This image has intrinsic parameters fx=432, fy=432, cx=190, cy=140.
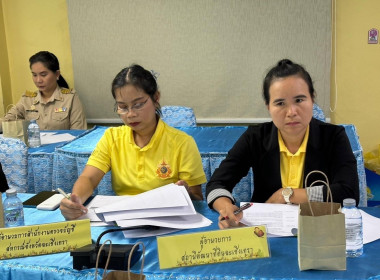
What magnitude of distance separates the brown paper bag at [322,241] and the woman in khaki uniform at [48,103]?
9.62ft

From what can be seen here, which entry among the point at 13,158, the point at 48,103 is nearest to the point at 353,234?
the point at 13,158

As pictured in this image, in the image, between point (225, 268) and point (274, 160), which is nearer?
point (225, 268)

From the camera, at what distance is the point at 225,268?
3.63 ft

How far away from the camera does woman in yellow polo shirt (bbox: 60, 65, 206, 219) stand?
1731mm

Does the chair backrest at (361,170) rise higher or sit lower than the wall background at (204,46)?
lower

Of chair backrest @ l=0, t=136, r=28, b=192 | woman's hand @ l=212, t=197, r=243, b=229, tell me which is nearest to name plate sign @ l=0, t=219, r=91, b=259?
woman's hand @ l=212, t=197, r=243, b=229

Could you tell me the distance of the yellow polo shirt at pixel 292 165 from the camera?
5.32 feet

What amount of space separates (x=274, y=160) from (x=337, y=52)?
247 cm

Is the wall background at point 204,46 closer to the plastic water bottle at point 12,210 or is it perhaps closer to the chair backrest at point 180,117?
the chair backrest at point 180,117

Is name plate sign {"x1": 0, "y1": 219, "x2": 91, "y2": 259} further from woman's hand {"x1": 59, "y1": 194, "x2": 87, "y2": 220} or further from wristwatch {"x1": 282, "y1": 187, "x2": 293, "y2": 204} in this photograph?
wristwatch {"x1": 282, "y1": 187, "x2": 293, "y2": 204}

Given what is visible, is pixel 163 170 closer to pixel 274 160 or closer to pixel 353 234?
pixel 274 160

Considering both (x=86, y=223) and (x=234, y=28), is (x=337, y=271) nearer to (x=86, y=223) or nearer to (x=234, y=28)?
(x=86, y=223)

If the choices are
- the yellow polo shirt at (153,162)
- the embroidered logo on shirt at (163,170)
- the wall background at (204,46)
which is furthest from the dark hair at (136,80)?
the wall background at (204,46)

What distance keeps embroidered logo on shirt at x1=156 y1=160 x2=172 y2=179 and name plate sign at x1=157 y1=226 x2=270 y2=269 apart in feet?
2.29
